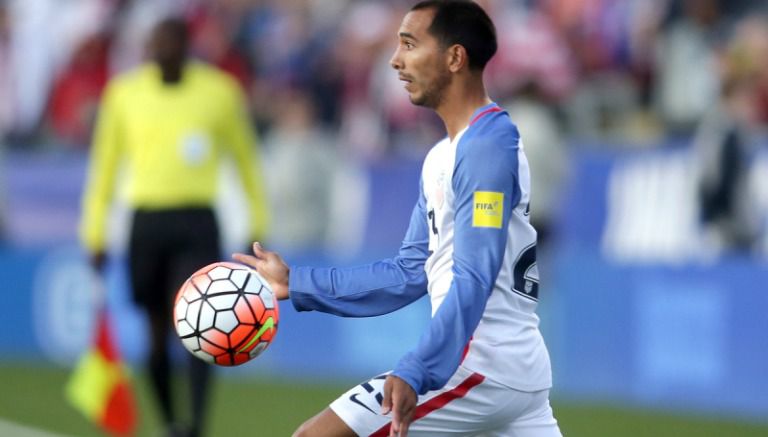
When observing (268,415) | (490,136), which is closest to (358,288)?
(490,136)

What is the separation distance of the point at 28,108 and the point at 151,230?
9.65 metres

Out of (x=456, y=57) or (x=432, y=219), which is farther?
(x=432, y=219)

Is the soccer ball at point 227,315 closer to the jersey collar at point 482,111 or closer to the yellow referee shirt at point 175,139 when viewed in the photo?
the jersey collar at point 482,111

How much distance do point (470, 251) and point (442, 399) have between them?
22.6 inches

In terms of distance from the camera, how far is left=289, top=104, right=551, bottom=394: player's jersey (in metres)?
4.93

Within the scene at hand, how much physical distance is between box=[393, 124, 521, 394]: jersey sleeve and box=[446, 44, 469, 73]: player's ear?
287mm

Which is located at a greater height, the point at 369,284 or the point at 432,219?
the point at 432,219

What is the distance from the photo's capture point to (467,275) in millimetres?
4977

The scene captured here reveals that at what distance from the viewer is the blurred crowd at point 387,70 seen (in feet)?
43.2

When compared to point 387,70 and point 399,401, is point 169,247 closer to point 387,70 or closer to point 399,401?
point 399,401

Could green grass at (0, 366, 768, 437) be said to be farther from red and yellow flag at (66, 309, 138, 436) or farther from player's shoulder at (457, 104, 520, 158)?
player's shoulder at (457, 104, 520, 158)

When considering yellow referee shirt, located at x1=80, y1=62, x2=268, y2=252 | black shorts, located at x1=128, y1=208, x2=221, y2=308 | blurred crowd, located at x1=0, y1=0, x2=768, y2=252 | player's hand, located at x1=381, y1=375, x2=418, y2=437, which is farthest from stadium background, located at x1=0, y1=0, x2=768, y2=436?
player's hand, located at x1=381, y1=375, x2=418, y2=437

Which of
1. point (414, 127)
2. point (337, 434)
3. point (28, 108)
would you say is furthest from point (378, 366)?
point (337, 434)

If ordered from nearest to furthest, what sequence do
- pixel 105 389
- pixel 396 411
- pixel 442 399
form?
pixel 396 411 → pixel 442 399 → pixel 105 389
